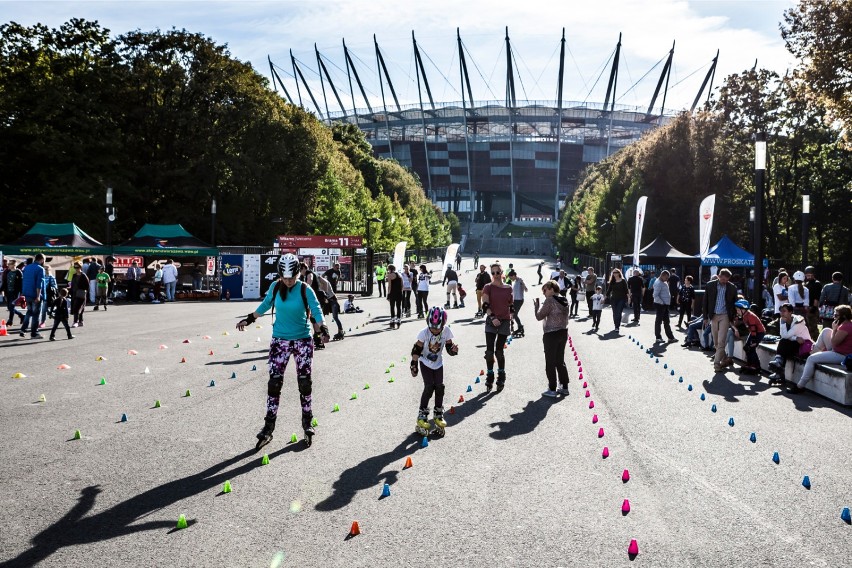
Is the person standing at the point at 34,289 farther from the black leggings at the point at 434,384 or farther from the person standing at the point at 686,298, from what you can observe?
the person standing at the point at 686,298

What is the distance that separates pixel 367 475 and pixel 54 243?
2749cm

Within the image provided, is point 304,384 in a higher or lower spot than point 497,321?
lower

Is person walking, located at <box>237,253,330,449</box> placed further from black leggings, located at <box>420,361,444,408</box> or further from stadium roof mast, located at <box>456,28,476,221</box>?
stadium roof mast, located at <box>456,28,476,221</box>

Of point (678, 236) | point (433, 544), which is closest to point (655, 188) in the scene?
point (678, 236)

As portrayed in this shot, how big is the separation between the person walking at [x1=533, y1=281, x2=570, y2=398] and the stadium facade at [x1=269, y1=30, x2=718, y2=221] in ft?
370

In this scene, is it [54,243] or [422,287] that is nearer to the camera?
[422,287]

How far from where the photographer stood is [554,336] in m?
10.2

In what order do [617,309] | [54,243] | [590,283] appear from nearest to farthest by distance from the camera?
1. [617,309]
2. [590,283]
3. [54,243]

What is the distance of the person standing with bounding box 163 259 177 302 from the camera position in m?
29.9

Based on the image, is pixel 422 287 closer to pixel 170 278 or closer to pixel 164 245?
pixel 170 278

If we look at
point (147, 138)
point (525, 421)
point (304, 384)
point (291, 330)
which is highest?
point (147, 138)

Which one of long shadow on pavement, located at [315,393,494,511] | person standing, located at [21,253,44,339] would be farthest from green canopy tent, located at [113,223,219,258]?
long shadow on pavement, located at [315,393,494,511]

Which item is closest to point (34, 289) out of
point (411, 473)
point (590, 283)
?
point (411, 473)

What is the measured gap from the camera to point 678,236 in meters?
47.6
